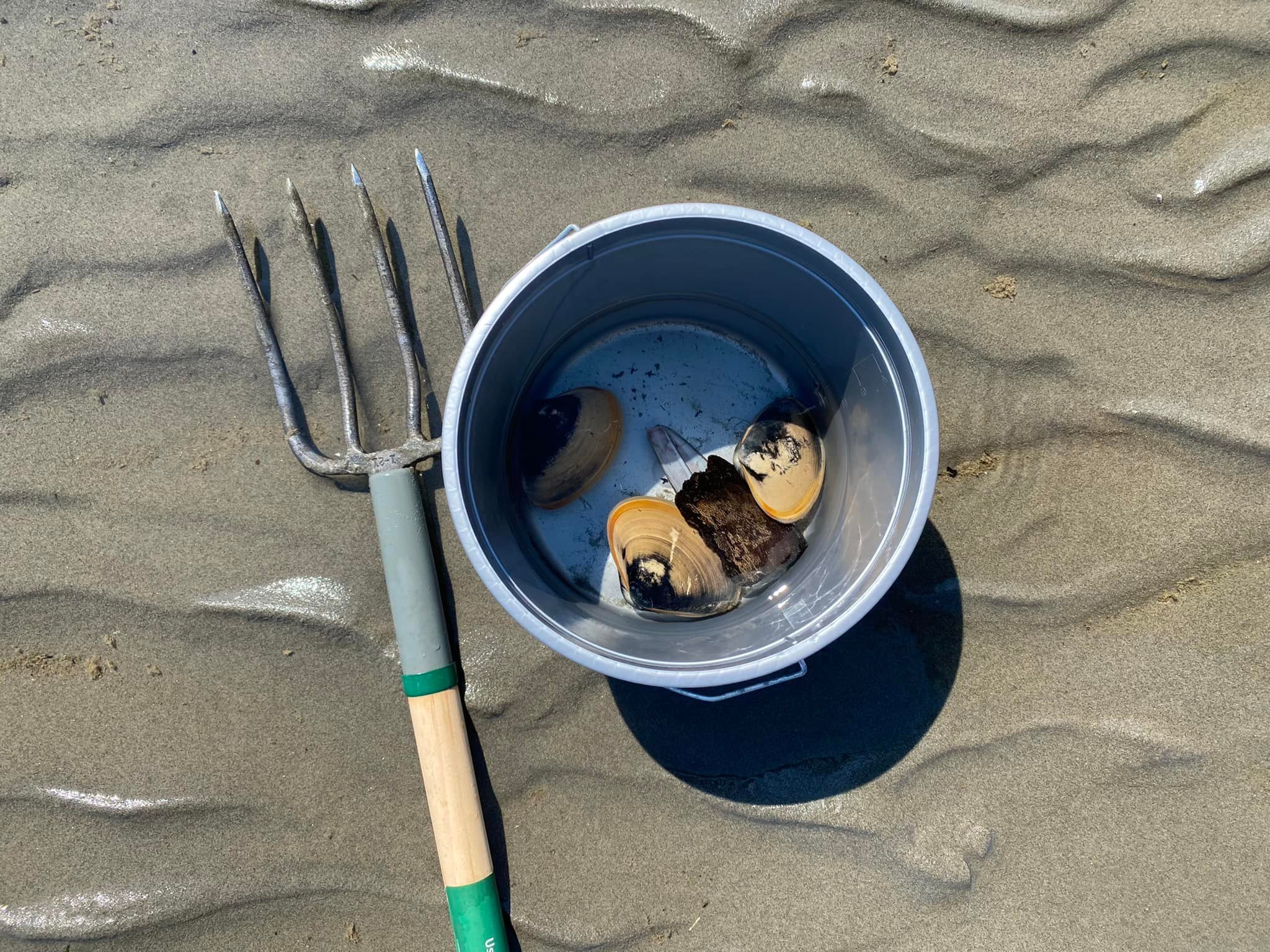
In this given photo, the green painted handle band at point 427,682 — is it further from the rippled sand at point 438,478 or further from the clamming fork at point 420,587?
the rippled sand at point 438,478

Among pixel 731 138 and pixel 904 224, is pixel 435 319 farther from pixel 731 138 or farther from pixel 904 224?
pixel 904 224

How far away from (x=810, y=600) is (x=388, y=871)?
4.11 ft

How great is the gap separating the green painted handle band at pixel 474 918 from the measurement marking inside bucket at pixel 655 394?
0.77 meters

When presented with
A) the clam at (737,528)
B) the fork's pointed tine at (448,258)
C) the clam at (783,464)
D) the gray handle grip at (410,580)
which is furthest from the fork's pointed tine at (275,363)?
the clam at (783,464)

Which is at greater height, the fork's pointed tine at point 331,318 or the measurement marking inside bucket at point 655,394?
the fork's pointed tine at point 331,318

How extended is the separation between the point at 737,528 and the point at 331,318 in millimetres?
1084

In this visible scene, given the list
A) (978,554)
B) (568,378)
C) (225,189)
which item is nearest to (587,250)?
(568,378)

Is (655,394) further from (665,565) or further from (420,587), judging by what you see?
(420,587)

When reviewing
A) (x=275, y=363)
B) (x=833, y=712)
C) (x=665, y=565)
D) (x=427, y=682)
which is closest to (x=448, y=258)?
(x=275, y=363)

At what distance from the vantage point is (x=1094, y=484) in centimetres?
188

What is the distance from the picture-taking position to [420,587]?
1.68 meters

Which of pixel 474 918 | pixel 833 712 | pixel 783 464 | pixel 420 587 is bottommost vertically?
pixel 474 918

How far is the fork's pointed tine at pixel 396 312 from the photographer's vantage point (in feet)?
5.78

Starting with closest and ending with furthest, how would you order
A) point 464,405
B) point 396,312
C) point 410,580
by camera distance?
point 464,405 < point 410,580 < point 396,312
